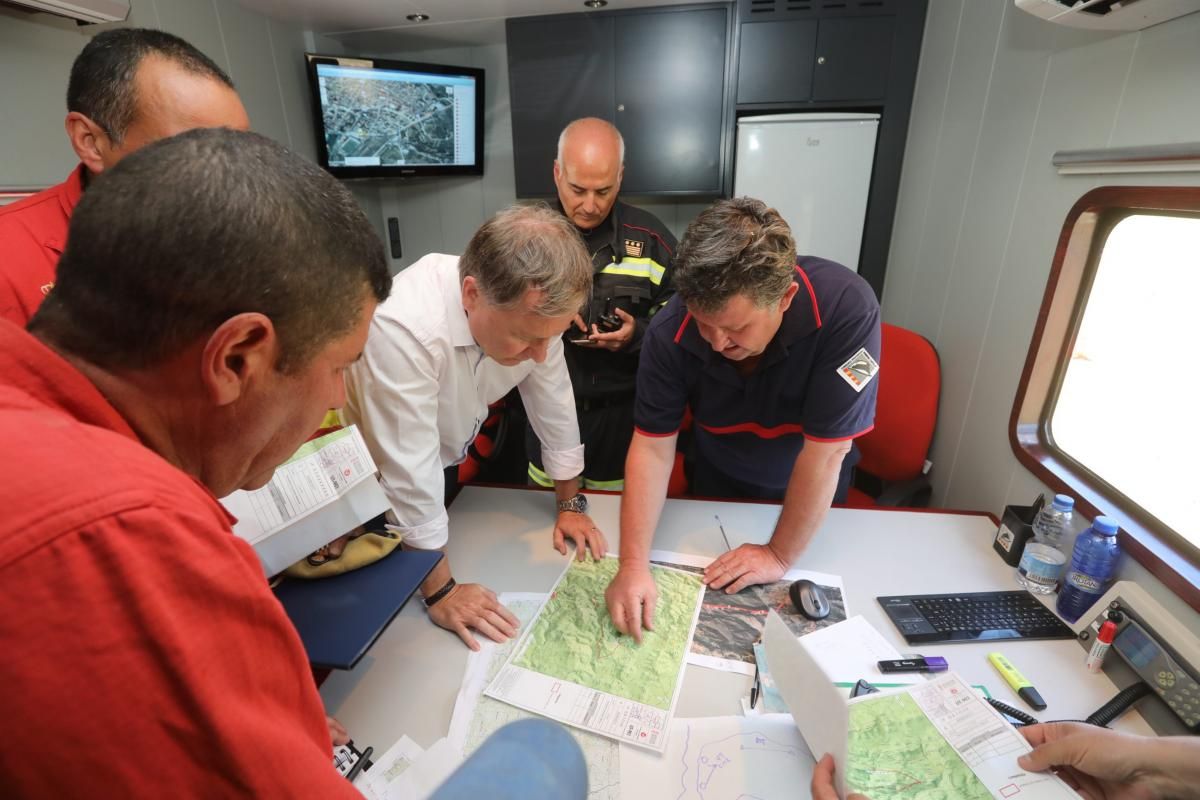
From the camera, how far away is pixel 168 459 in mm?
523

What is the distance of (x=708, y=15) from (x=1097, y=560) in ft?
9.52

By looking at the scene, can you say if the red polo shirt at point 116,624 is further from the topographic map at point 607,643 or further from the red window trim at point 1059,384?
the red window trim at point 1059,384

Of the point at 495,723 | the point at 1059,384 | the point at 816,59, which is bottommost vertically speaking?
the point at 495,723

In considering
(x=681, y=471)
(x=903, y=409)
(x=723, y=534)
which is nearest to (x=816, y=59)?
(x=903, y=409)

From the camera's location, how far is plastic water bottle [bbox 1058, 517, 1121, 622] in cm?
121

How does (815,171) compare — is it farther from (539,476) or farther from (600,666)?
(600,666)

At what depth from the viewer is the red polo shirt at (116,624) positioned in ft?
1.09

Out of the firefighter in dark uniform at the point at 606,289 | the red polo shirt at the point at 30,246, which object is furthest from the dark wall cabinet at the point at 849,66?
the red polo shirt at the point at 30,246

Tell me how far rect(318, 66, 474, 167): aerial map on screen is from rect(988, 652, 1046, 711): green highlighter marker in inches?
147

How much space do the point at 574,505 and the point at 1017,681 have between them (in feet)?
3.35

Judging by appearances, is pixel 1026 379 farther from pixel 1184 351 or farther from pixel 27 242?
pixel 27 242

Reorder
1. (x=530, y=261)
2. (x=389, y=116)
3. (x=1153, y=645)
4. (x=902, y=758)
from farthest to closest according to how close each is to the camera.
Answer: (x=389, y=116), (x=530, y=261), (x=1153, y=645), (x=902, y=758)

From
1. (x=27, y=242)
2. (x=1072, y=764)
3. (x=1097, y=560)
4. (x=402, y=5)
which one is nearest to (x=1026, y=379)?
(x=1097, y=560)

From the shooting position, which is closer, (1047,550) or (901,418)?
(1047,550)
